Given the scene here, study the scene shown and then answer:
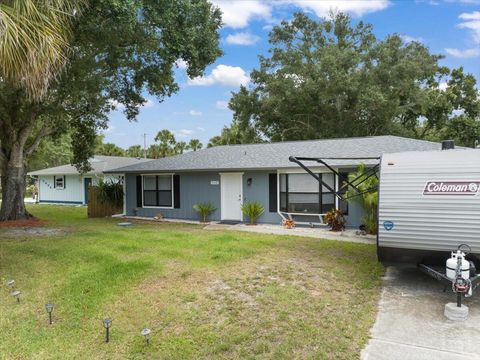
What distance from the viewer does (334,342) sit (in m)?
4.57

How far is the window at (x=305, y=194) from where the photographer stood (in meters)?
13.5

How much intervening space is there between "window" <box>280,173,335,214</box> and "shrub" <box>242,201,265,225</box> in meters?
0.83

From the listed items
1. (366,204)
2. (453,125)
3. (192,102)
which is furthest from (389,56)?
(366,204)

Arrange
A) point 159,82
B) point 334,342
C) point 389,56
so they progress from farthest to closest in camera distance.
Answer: point 389,56 → point 159,82 → point 334,342

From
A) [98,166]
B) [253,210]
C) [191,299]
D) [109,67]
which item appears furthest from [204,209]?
[98,166]

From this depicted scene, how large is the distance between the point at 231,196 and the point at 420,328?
430 inches

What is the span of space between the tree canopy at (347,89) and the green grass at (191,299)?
16.5 meters

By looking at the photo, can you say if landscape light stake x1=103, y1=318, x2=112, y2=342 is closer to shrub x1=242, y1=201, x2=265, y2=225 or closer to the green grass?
the green grass

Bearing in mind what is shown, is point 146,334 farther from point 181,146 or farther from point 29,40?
point 181,146

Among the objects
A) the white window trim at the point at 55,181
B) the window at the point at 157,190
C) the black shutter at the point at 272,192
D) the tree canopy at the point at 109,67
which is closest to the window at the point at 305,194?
the black shutter at the point at 272,192

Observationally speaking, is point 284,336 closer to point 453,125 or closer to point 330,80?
point 330,80

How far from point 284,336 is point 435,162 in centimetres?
364

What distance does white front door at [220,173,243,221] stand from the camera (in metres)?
15.2

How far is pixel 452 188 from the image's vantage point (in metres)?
5.77
